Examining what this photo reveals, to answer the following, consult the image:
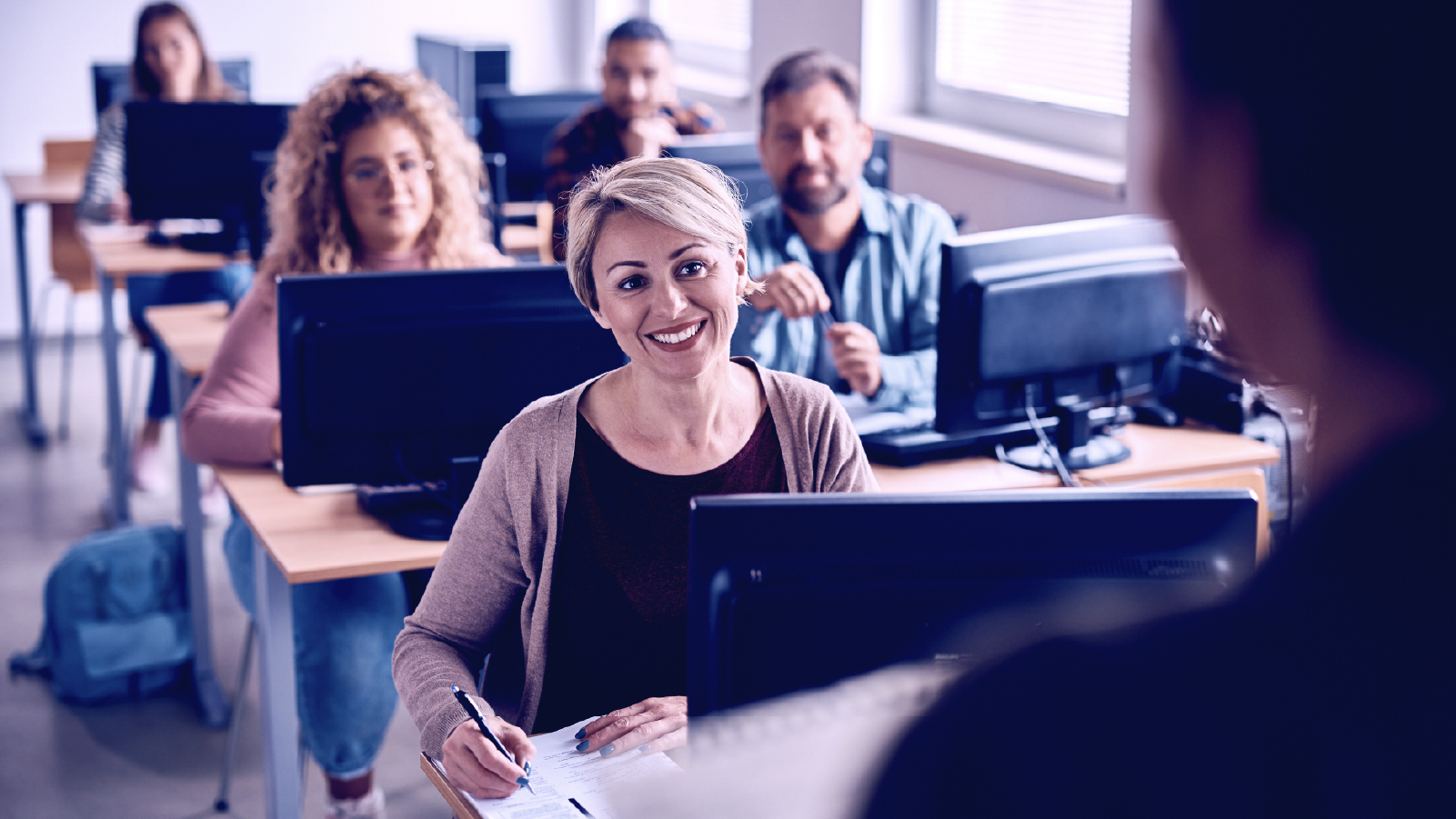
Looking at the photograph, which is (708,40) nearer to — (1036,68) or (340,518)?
(1036,68)

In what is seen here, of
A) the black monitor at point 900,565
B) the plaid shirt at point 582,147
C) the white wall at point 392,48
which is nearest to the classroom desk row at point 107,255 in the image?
the plaid shirt at point 582,147

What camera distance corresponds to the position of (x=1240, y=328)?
15.6 inches

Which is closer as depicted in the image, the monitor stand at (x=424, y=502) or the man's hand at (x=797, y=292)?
the monitor stand at (x=424, y=502)

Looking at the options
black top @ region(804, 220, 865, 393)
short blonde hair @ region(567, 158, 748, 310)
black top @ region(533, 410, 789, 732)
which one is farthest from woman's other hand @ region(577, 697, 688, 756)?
black top @ region(804, 220, 865, 393)

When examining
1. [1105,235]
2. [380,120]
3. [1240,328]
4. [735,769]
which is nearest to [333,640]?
[380,120]

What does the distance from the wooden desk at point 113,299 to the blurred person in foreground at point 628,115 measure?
1.00 meters

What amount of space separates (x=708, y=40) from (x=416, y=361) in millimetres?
4283

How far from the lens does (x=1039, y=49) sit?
3.79 m

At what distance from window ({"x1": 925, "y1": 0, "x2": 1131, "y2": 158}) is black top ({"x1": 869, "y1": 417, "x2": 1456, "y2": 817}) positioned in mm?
3125

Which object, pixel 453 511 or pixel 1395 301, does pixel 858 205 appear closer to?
pixel 453 511

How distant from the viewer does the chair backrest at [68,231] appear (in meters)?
4.77

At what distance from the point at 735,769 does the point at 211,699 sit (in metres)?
2.53

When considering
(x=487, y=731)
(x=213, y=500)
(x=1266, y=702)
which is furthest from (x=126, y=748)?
(x=1266, y=702)

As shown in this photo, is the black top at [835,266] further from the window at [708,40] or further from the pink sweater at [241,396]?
the window at [708,40]
